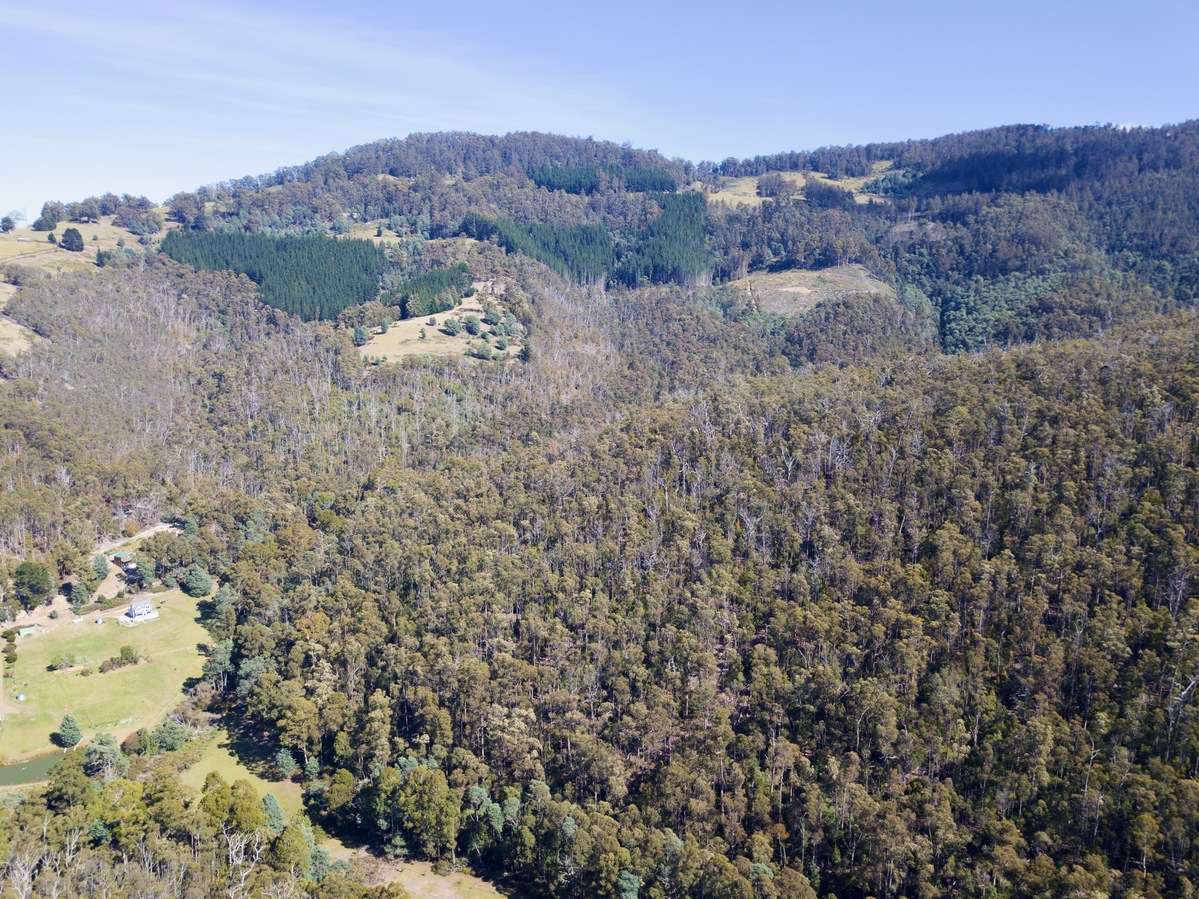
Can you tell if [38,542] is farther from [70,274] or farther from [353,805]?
[70,274]

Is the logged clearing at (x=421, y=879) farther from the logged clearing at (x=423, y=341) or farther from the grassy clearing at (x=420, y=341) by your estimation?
the grassy clearing at (x=420, y=341)

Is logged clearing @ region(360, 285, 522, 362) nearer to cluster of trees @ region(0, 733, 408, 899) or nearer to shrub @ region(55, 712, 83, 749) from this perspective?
shrub @ region(55, 712, 83, 749)

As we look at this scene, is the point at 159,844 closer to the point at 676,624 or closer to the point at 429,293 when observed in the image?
the point at 676,624

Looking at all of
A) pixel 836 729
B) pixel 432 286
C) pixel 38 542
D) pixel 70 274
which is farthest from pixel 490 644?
pixel 70 274

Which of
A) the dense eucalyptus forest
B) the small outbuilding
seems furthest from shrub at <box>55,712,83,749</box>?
the small outbuilding

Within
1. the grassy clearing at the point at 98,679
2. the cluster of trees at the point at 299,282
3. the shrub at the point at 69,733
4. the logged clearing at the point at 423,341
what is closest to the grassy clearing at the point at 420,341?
the logged clearing at the point at 423,341

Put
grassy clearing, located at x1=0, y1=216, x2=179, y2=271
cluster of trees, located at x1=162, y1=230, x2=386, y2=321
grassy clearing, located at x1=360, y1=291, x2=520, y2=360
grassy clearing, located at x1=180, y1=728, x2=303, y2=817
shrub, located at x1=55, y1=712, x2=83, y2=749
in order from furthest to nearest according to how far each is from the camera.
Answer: cluster of trees, located at x1=162, y1=230, x2=386, y2=321 < grassy clearing, located at x1=0, y1=216, x2=179, y2=271 < grassy clearing, located at x1=360, y1=291, x2=520, y2=360 < shrub, located at x1=55, y1=712, x2=83, y2=749 < grassy clearing, located at x1=180, y1=728, x2=303, y2=817
